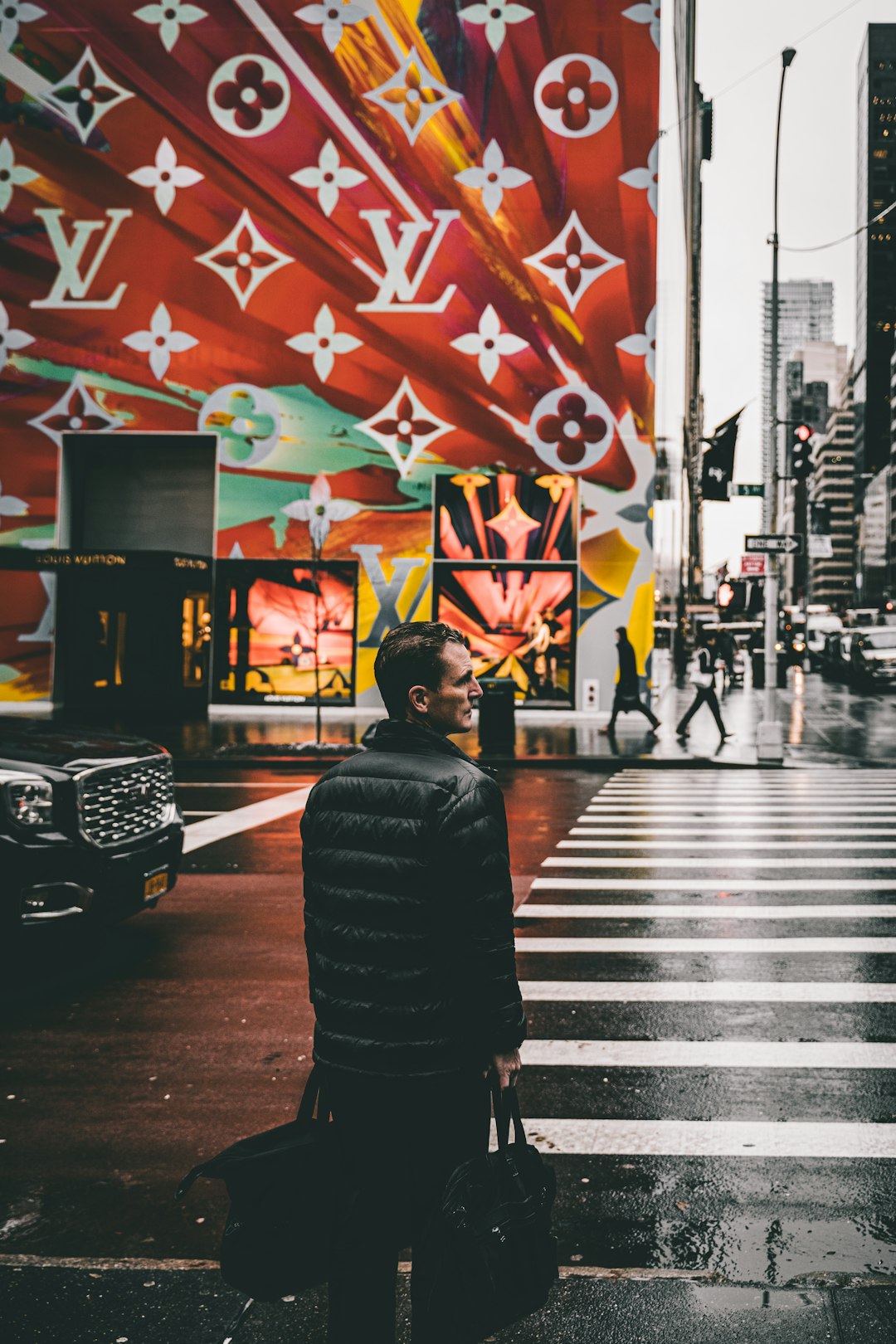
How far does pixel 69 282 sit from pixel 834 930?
85.1 ft

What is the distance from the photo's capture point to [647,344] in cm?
2708

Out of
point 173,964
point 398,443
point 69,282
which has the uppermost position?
point 69,282

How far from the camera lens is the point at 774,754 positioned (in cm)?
1894

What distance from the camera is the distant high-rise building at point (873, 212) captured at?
155 m

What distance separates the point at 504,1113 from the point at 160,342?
2763 centimetres

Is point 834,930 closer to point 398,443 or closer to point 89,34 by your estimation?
point 398,443

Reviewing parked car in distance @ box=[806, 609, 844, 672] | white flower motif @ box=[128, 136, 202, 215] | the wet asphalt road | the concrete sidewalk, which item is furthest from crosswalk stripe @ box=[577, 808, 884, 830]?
parked car in distance @ box=[806, 609, 844, 672]

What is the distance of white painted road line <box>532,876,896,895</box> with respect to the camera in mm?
9203

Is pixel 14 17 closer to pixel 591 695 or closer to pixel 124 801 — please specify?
pixel 591 695

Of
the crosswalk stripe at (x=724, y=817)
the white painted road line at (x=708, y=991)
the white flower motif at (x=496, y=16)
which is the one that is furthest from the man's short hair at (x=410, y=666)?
the white flower motif at (x=496, y=16)

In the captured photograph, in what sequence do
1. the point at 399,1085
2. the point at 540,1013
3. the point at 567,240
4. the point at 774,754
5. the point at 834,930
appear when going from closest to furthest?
the point at 399,1085 < the point at 540,1013 < the point at 834,930 < the point at 774,754 < the point at 567,240

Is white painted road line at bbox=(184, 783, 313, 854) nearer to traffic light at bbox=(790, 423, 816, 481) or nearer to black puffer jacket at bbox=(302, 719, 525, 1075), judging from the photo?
black puffer jacket at bbox=(302, 719, 525, 1075)

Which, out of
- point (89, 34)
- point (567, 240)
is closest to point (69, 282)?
point (89, 34)

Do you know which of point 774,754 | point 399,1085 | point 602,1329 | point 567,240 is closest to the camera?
point 399,1085
